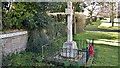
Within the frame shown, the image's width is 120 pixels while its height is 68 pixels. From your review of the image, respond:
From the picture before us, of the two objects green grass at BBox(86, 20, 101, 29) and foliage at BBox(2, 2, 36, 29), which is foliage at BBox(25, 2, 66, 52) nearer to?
foliage at BBox(2, 2, 36, 29)

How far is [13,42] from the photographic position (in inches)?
219

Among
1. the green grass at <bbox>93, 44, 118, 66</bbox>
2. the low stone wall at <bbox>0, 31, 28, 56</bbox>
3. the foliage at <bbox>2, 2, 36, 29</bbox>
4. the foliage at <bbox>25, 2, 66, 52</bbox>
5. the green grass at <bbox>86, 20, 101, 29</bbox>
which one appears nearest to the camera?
the low stone wall at <bbox>0, 31, 28, 56</bbox>

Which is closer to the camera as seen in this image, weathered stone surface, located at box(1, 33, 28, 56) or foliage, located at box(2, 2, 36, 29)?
weathered stone surface, located at box(1, 33, 28, 56)

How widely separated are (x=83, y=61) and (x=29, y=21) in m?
2.06

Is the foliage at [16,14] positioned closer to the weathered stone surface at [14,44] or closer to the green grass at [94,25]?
the weathered stone surface at [14,44]

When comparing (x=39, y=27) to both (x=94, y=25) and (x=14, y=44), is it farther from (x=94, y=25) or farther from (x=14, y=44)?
(x=94, y=25)

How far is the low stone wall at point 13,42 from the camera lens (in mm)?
5098

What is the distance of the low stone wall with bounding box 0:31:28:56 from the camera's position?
16.7 feet

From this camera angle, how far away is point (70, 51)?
607cm

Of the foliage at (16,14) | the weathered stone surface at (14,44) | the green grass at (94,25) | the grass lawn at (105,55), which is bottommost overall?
the grass lawn at (105,55)

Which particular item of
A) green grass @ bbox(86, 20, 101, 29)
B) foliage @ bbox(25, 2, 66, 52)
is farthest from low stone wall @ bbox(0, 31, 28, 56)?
green grass @ bbox(86, 20, 101, 29)

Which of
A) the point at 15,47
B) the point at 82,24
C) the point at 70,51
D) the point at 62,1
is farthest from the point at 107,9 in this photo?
the point at 15,47

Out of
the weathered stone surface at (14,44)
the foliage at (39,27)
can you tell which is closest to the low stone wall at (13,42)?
the weathered stone surface at (14,44)

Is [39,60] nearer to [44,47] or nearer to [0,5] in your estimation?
[44,47]
